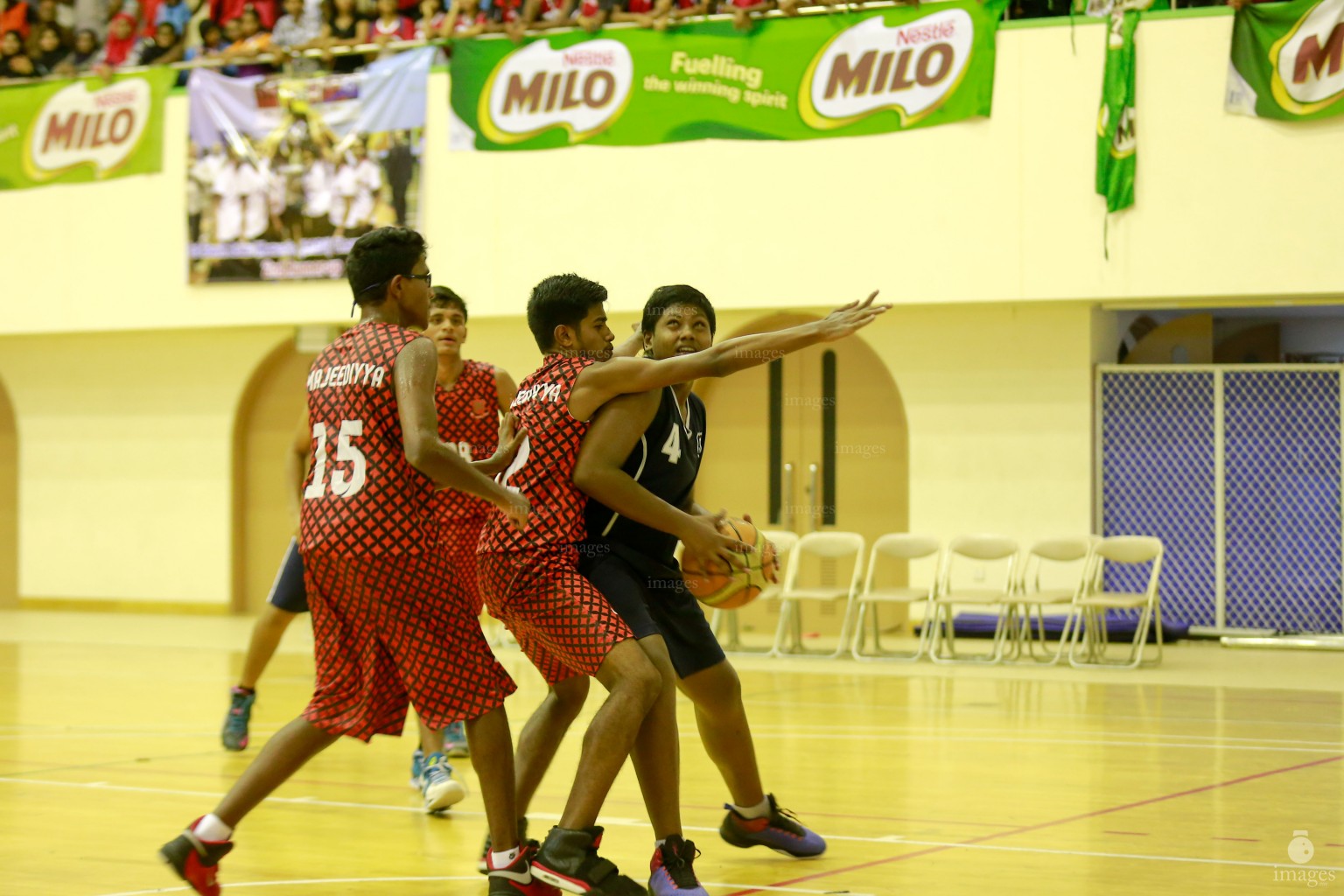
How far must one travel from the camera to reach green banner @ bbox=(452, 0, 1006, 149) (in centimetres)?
1231

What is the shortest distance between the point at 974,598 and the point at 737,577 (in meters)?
6.95

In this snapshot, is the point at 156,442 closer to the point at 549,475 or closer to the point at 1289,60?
the point at 1289,60

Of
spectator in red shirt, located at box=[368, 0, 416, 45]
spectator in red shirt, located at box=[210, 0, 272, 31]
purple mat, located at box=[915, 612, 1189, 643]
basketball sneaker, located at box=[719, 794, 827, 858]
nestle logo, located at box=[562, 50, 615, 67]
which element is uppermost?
spectator in red shirt, located at box=[210, 0, 272, 31]

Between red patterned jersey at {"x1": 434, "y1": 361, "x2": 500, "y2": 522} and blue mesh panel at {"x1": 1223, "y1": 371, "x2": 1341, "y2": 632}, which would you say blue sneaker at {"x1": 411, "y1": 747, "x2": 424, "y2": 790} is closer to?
red patterned jersey at {"x1": 434, "y1": 361, "x2": 500, "y2": 522}

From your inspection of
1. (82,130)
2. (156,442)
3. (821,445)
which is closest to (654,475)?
(821,445)

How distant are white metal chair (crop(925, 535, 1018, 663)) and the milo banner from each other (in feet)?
26.8

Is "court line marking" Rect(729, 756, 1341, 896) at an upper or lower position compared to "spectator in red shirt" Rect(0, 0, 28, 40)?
lower

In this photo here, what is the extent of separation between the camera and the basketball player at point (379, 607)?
4148 millimetres

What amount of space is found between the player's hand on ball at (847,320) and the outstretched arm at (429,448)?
→ 2.83 feet

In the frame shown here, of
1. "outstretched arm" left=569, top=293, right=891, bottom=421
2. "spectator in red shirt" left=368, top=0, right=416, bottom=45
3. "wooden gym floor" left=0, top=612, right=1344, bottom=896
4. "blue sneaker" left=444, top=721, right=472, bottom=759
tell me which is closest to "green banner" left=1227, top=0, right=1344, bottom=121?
"wooden gym floor" left=0, top=612, right=1344, bottom=896

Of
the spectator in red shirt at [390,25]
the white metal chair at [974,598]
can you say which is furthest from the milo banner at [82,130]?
the white metal chair at [974,598]

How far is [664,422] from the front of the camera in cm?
451

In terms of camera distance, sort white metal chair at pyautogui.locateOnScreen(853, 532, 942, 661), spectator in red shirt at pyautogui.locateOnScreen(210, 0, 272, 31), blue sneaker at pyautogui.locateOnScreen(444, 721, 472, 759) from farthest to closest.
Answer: spectator in red shirt at pyautogui.locateOnScreen(210, 0, 272, 31) → white metal chair at pyautogui.locateOnScreen(853, 532, 942, 661) → blue sneaker at pyautogui.locateOnScreen(444, 721, 472, 759)

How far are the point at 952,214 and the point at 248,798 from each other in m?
9.15
